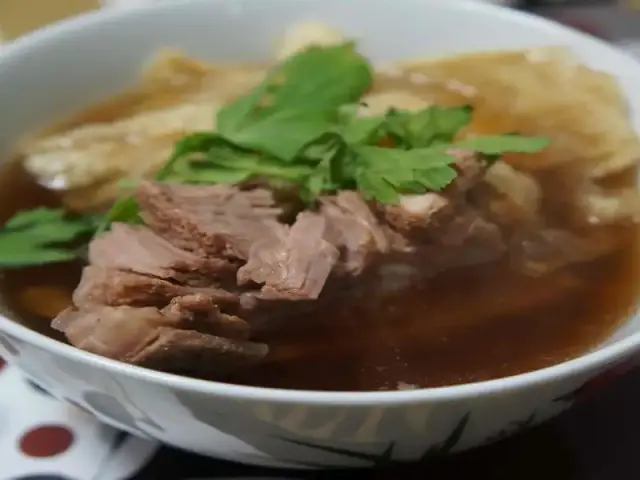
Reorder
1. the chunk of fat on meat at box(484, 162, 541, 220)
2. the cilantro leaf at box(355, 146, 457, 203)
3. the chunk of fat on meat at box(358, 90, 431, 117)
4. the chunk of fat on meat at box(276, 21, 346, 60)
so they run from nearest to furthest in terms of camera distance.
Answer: the cilantro leaf at box(355, 146, 457, 203) < the chunk of fat on meat at box(484, 162, 541, 220) < the chunk of fat on meat at box(358, 90, 431, 117) < the chunk of fat on meat at box(276, 21, 346, 60)

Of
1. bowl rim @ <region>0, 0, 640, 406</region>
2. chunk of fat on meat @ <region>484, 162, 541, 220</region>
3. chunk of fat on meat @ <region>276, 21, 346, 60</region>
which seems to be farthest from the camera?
chunk of fat on meat @ <region>276, 21, 346, 60</region>

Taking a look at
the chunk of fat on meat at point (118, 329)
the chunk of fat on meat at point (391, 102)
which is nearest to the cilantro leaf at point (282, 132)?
the chunk of fat on meat at point (391, 102)

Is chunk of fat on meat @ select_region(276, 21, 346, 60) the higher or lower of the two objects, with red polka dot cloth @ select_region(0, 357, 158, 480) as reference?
higher

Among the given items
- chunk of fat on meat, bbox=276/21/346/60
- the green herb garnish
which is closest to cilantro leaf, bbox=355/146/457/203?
the green herb garnish

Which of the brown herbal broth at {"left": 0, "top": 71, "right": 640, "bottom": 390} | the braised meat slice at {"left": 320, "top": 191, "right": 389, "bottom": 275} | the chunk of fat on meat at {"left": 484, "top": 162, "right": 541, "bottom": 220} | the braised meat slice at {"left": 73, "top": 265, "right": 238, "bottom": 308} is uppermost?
the braised meat slice at {"left": 73, "top": 265, "right": 238, "bottom": 308}

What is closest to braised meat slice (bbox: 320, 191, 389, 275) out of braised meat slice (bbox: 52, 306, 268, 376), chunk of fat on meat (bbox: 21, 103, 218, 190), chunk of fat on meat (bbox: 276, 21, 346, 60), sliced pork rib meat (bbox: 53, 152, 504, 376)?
sliced pork rib meat (bbox: 53, 152, 504, 376)

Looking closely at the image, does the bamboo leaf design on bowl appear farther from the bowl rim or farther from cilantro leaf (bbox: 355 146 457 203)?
cilantro leaf (bbox: 355 146 457 203)

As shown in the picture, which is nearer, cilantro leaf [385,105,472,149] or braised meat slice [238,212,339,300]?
braised meat slice [238,212,339,300]
